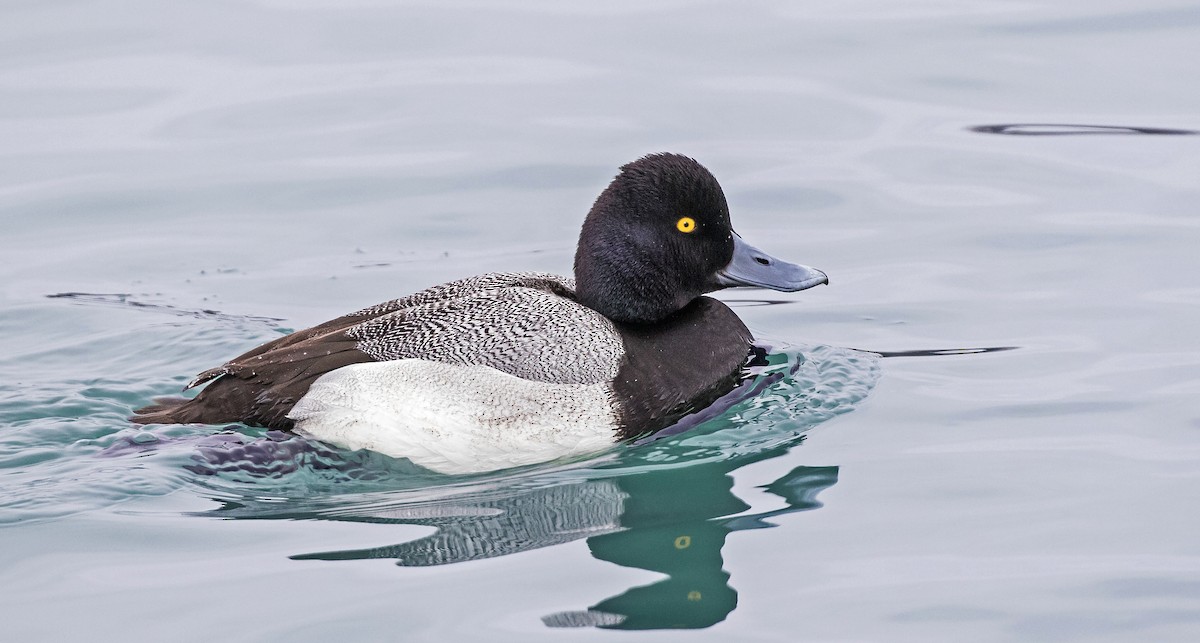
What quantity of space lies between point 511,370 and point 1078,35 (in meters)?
7.40

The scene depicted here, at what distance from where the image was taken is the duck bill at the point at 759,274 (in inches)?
299

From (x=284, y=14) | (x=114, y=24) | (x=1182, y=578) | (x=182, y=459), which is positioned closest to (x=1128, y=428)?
(x=1182, y=578)

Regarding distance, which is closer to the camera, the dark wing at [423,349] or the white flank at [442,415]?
the white flank at [442,415]

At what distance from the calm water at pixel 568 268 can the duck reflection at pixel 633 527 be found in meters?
0.02

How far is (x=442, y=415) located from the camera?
21.7ft

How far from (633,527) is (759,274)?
203cm

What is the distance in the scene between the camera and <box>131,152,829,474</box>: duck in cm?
662

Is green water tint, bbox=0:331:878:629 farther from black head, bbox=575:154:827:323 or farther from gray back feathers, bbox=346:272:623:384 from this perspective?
black head, bbox=575:154:827:323

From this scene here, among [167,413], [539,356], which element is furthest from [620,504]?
[167,413]

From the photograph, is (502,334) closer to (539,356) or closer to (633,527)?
(539,356)

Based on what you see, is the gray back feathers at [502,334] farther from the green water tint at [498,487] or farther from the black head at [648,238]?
the green water tint at [498,487]

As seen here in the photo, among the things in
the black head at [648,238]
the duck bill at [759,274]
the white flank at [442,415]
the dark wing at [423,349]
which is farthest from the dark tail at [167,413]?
the duck bill at [759,274]

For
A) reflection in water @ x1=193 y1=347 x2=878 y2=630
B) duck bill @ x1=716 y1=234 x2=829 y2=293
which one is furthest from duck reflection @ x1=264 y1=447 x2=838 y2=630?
duck bill @ x1=716 y1=234 x2=829 y2=293

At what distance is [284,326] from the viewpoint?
28.6 feet
